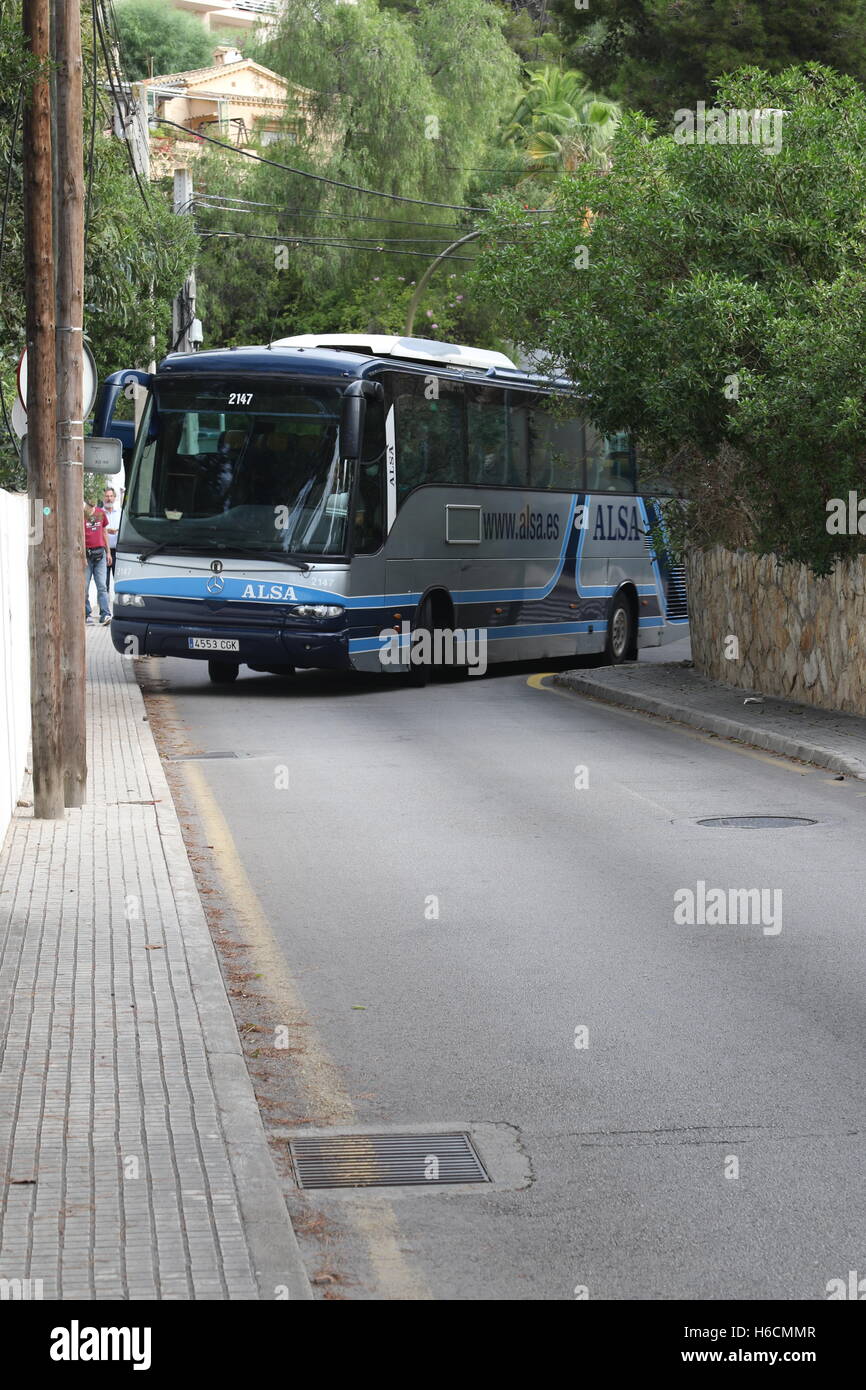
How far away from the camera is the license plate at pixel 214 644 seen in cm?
1988

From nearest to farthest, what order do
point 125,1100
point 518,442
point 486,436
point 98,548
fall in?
point 125,1100
point 486,436
point 518,442
point 98,548

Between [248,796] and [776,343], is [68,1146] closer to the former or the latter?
[248,796]

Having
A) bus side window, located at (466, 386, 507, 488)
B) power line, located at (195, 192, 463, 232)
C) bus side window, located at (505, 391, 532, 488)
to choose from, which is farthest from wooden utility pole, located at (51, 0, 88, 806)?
power line, located at (195, 192, 463, 232)

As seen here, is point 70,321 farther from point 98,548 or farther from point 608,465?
point 98,548

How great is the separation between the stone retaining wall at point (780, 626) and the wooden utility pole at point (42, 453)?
27.1 ft

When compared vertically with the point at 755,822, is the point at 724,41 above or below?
above

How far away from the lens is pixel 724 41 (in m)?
32.8

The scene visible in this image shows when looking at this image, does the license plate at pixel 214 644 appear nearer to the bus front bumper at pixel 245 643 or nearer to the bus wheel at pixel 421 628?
the bus front bumper at pixel 245 643

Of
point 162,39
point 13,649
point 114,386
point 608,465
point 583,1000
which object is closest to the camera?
point 583,1000

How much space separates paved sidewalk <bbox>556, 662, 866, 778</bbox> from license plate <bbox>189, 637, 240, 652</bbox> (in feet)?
13.6

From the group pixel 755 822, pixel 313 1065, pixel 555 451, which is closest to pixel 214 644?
pixel 555 451

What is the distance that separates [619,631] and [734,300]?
10640 millimetres

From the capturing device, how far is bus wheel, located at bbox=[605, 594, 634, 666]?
26766 millimetres

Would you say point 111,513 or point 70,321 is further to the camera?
point 111,513
